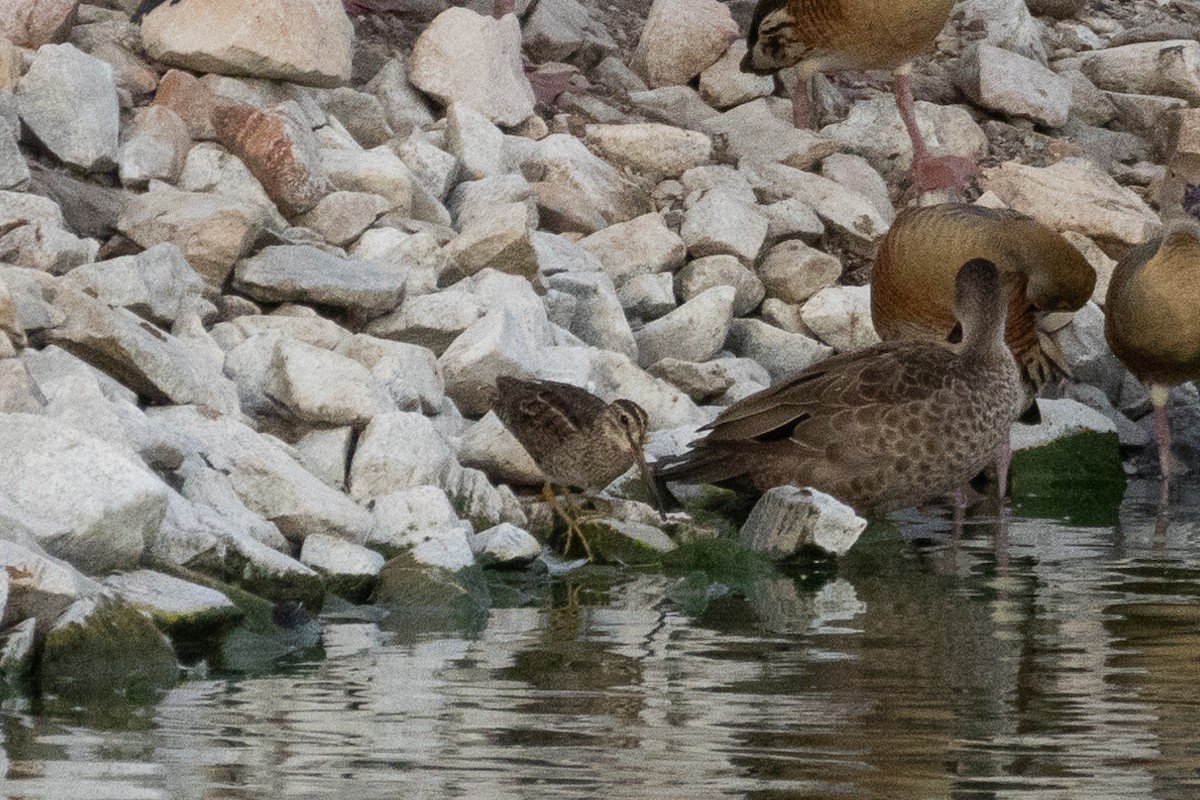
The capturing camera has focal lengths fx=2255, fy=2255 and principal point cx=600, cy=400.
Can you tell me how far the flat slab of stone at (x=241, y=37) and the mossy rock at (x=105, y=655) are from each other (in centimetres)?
539

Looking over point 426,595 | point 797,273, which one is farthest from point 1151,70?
point 426,595

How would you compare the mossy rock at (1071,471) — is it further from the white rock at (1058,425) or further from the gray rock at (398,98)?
the gray rock at (398,98)

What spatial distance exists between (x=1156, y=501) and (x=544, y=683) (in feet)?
18.2

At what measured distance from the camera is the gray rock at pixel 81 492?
5.91 metres

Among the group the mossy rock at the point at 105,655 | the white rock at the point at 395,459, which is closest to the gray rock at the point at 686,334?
the white rock at the point at 395,459

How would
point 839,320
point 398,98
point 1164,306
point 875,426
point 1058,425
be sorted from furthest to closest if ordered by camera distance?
1. point 398,98
2. point 839,320
3. point 1164,306
4. point 1058,425
5. point 875,426

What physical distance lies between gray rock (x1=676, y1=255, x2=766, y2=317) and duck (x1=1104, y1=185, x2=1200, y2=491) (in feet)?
6.00

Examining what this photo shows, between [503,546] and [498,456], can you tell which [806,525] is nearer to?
[503,546]

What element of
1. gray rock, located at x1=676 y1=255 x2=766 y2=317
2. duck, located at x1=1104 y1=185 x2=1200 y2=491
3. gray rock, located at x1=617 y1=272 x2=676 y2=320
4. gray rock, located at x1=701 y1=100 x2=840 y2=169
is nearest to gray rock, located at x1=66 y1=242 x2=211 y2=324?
gray rock, located at x1=617 y1=272 x2=676 y2=320

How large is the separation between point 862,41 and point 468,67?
2193 millimetres

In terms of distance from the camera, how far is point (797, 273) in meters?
11.4

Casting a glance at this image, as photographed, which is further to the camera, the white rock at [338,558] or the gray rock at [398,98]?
the gray rock at [398,98]

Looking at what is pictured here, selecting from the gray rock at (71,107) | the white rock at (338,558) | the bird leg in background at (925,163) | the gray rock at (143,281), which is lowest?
the white rock at (338,558)

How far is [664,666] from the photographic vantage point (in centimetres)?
584
